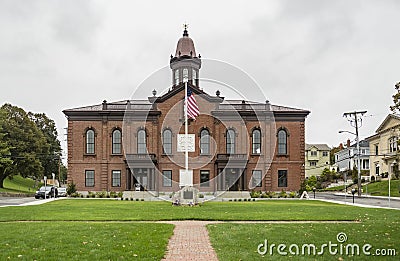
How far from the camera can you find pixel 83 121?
176 ft

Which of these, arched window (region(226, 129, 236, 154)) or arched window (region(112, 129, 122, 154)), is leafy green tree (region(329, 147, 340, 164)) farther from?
arched window (region(112, 129, 122, 154))

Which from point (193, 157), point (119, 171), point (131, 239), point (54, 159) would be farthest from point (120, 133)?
point (131, 239)

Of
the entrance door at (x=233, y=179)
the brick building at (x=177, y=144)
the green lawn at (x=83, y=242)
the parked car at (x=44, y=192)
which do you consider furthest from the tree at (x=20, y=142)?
the green lawn at (x=83, y=242)

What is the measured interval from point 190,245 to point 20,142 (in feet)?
190

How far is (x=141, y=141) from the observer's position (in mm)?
53594

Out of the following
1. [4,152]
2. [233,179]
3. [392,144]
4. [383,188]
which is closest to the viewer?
[233,179]

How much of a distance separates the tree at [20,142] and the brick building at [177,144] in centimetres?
1595

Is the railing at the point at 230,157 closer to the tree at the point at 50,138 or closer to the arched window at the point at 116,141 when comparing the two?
the arched window at the point at 116,141

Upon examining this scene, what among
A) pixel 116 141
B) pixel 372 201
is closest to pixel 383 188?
pixel 372 201

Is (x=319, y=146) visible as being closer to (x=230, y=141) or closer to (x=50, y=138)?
(x=50, y=138)

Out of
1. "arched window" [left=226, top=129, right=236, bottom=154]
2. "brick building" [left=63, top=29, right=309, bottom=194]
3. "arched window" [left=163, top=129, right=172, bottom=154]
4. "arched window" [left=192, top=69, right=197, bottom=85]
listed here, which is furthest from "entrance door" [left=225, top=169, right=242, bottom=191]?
"arched window" [left=192, top=69, right=197, bottom=85]

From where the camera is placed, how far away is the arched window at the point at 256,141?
2137 inches

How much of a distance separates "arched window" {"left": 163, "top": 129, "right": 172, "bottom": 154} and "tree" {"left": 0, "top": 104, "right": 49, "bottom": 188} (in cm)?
2199

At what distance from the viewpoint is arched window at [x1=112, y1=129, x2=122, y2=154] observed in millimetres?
53625
